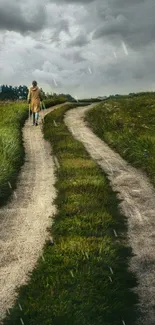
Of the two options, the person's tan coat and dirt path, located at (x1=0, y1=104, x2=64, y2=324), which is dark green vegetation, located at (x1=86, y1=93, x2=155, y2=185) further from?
the person's tan coat

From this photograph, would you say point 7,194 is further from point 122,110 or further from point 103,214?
point 122,110

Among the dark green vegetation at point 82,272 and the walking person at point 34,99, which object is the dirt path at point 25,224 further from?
the walking person at point 34,99

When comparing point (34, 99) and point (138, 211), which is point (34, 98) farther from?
point (138, 211)

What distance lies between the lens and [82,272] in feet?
25.8

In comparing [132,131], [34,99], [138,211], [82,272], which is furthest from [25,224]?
[34,99]

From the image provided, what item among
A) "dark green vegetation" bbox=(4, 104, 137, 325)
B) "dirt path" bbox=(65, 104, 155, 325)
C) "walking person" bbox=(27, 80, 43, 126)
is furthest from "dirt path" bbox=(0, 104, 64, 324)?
"walking person" bbox=(27, 80, 43, 126)

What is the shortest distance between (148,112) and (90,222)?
27662 millimetres

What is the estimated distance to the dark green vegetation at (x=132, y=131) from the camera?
19.6 m

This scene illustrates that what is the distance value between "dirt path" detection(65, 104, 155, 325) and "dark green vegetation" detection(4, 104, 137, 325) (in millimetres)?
197

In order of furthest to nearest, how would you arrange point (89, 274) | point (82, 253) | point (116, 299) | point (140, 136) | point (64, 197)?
point (140, 136) → point (64, 197) → point (82, 253) → point (89, 274) → point (116, 299)

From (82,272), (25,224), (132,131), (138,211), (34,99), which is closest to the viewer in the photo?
(82,272)

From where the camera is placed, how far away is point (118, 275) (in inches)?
316

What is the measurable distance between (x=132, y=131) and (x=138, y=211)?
46.1ft

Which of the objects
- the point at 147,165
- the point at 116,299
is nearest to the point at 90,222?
the point at 116,299
